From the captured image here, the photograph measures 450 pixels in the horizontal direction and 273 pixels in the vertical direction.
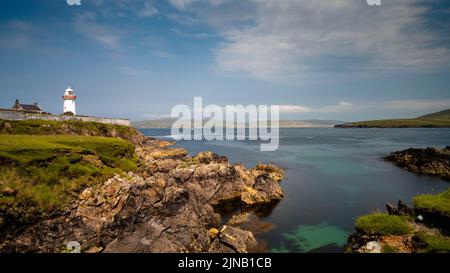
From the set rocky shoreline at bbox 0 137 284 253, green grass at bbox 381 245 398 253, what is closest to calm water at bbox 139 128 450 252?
rocky shoreline at bbox 0 137 284 253

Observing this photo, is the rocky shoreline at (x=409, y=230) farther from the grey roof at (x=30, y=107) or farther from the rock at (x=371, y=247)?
the grey roof at (x=30, y=107)

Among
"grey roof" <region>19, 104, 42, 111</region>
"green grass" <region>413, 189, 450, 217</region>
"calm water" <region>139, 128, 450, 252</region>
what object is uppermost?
"grey roof" <region>19, 104, 42, 111</region>

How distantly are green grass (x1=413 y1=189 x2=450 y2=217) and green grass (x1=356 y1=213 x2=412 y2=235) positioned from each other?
73.9 inches

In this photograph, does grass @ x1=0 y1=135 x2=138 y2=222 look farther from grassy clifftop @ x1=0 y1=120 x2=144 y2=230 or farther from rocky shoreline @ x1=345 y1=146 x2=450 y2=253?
rocky shoreline @ x1=345 y1=146 x2=450 y2=253

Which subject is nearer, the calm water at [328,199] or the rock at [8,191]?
the rock at [8,191]

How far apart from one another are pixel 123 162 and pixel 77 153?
701 centimetres

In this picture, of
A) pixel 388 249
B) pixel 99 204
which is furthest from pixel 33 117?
pixel 388 249

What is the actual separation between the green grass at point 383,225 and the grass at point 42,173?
75.4 ft

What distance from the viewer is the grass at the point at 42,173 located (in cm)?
2161

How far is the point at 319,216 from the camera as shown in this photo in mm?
29922

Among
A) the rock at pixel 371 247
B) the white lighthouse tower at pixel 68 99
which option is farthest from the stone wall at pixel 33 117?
the rock at pixel 371 247

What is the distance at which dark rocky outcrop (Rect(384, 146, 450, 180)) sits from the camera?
51.1 meters
